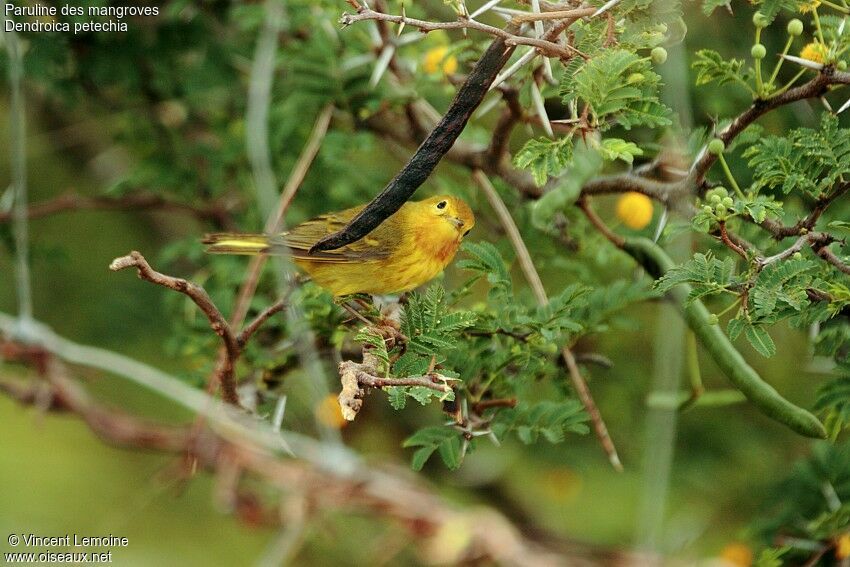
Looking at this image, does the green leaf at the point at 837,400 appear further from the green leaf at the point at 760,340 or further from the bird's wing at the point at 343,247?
the bird's wing at the point at 343,247

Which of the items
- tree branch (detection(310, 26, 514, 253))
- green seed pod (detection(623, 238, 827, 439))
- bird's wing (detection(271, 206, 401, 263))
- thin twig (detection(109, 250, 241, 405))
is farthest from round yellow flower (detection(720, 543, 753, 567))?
tree branch (detection(310, 26, 514, 253))

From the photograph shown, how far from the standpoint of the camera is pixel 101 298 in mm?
3918

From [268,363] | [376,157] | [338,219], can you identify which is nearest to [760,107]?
[338,219]

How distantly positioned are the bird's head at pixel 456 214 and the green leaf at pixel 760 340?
2.67 ft

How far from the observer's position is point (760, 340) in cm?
162

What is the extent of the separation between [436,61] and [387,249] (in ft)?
1.95

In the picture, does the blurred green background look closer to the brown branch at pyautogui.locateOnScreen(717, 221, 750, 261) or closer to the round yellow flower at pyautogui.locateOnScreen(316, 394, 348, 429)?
the round yellow flower at pyautogui.locateOnScreen(316, 394, 348, 429)

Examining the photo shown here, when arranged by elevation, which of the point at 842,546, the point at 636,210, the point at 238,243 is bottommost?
the point at 842,546

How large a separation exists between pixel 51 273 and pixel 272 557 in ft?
6.13

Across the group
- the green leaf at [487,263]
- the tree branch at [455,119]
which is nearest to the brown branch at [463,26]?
the tree branch at [455,119]

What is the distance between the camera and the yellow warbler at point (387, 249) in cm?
229

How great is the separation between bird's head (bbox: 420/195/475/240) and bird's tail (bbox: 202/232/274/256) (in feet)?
1.64

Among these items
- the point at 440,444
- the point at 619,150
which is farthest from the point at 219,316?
the point at 619,150

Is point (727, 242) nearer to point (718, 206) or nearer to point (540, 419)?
point (718, 206)
